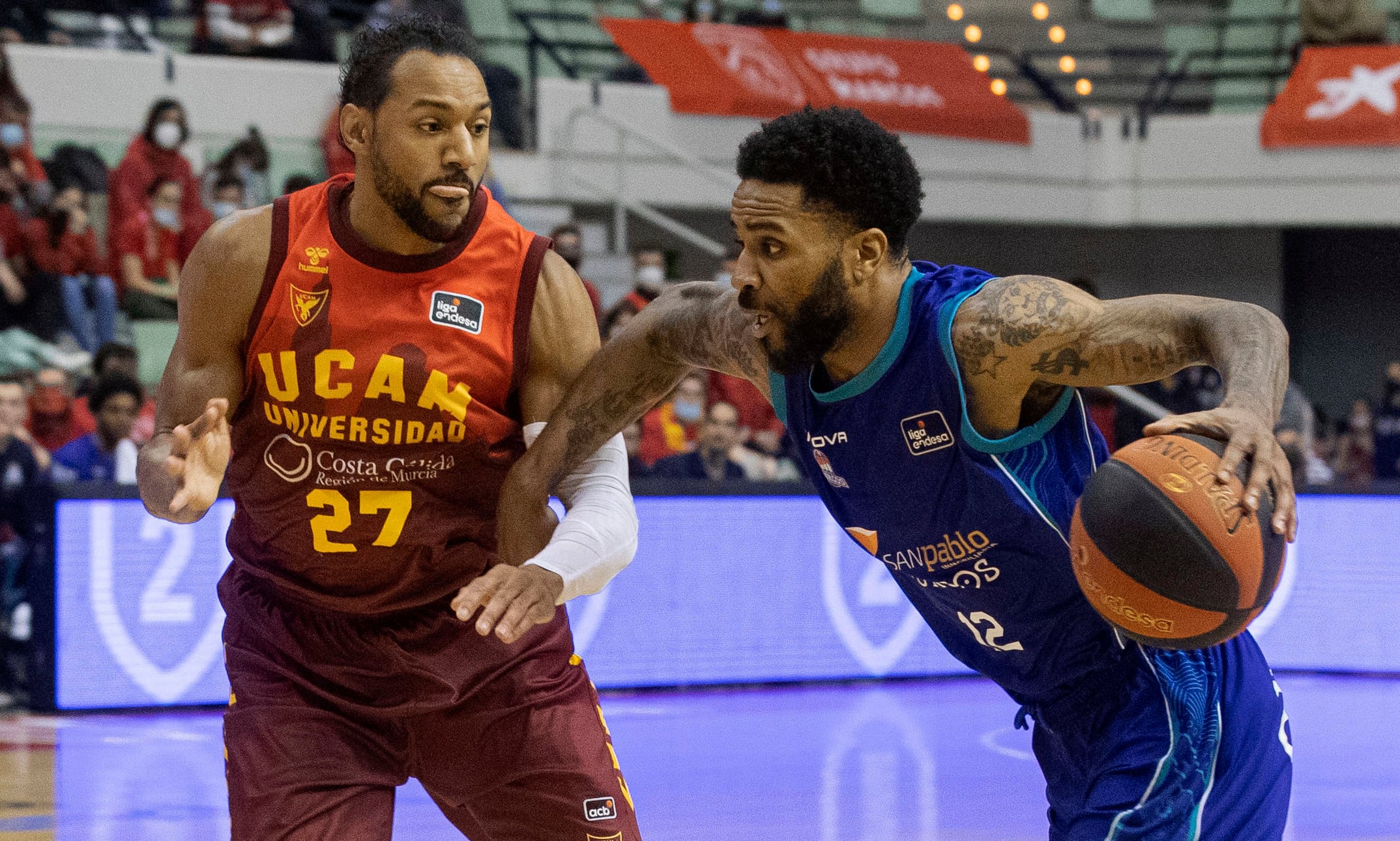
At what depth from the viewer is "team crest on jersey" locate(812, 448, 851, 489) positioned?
317 centimetres

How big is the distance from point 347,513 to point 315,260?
50cm

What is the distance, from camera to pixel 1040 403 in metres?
3.07

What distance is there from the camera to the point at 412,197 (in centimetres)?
319

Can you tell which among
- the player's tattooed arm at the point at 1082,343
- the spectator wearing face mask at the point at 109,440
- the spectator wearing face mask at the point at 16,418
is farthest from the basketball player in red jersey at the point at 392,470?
the spectator wearing face mask at the point at 16,418

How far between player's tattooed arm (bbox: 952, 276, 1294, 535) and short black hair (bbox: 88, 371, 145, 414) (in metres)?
5.84

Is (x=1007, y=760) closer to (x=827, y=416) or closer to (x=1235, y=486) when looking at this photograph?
(x=827, y=416)

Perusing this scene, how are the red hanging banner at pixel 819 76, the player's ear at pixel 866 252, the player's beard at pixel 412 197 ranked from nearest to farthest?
the player's ear at pixel 866 252, the player's beard at pixel 412 197, the red hanging banner at pixel 819 76

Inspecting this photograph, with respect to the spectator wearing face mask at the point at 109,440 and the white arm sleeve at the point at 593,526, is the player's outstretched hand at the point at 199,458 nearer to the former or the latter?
the white arm sleeve at the point at 593,526


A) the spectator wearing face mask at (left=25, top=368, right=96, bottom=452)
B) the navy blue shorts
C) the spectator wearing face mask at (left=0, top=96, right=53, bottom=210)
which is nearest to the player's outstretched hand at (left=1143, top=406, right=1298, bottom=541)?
the navy blue shorts

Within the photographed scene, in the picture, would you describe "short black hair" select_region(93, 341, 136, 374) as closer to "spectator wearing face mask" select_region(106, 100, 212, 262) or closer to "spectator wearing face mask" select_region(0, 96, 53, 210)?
"spectator wearing face mask" select_region(106, 100, 212, 262)

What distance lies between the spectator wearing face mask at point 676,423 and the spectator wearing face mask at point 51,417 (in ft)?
9.63

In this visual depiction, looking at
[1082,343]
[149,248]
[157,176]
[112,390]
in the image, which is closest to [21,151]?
[157,176]

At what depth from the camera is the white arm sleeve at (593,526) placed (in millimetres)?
3121

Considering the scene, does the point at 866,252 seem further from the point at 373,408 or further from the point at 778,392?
the point at 373,408
